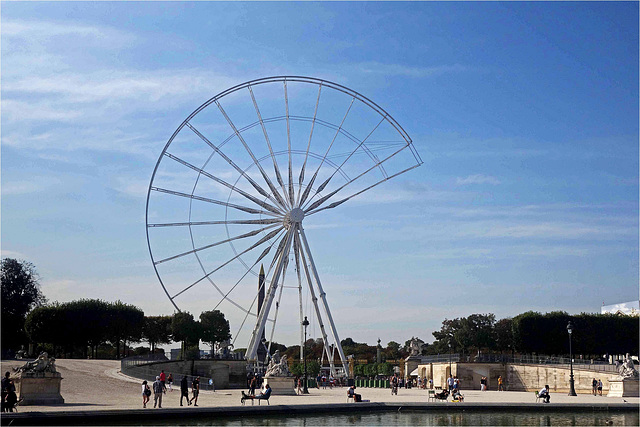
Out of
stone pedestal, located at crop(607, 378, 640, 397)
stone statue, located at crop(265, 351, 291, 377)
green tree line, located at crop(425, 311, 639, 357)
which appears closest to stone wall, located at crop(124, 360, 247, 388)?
stone statue, located at crop(265, 351, 291, 377)

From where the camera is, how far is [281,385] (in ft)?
121

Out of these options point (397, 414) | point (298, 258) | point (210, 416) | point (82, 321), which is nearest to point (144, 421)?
point (210, 416)

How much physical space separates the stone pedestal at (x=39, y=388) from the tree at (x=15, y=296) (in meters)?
40.8

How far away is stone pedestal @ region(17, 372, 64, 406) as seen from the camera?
25397 mm

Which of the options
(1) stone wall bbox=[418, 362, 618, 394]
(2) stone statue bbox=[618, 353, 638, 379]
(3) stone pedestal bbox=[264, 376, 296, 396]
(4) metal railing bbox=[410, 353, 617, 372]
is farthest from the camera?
(4) metal railing bbox=[410, 353, 617, 372]

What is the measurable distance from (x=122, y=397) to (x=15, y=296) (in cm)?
4021

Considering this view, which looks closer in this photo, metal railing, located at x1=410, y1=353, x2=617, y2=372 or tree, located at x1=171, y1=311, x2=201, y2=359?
metal railing, located at x1=410, y1=353, x2=617, y2=372

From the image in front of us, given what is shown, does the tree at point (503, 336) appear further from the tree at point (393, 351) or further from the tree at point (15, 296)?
the tree at point (15, 296)

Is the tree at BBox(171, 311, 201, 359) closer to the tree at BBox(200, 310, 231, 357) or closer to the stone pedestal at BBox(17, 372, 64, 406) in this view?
the tree at BBox(200, 310, 231, 357)

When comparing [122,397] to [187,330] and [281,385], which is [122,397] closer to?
[281,385]

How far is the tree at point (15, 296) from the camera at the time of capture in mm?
64125

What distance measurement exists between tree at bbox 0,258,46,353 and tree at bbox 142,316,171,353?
48.7ft

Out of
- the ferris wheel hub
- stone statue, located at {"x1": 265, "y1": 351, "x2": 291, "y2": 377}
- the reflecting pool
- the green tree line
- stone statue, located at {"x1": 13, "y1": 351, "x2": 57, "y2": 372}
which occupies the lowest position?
the reflecting pool

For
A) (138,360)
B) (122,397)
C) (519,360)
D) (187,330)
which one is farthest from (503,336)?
(122,397)
